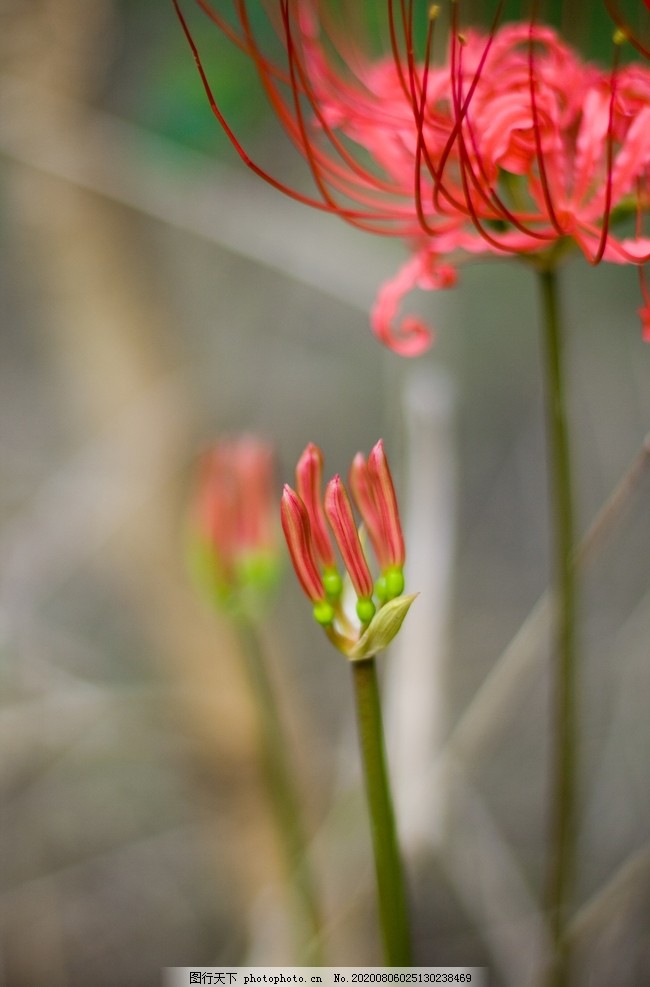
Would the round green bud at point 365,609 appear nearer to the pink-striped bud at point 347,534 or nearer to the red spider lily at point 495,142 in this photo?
the pink-striped bud at point 347,534

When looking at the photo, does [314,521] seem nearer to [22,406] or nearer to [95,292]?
[95,292]

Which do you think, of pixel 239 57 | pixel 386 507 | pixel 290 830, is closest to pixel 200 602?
pixel 290 830

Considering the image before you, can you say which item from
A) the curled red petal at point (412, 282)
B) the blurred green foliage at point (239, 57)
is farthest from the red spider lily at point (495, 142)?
the blurred green foliage at point (239, 57)

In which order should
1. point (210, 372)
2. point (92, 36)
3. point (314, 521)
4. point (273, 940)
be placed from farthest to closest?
point (210, 372), point (92, 36), point (273, 940), point (314, 521)

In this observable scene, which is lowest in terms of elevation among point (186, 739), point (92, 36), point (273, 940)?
point (273, 940)

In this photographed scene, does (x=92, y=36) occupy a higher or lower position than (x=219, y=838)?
higher

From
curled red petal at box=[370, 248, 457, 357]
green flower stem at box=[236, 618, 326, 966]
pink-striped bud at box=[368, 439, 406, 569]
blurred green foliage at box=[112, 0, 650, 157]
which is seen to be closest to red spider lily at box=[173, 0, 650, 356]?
curled red petal at box=[370, 248, 457, 357]

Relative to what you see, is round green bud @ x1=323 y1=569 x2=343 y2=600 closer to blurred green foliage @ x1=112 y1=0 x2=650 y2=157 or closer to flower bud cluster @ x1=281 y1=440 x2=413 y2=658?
flower bud cluster @ x1=281 y1=440 x2=413 y2=658

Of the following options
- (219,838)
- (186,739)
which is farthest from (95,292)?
(219,838)
